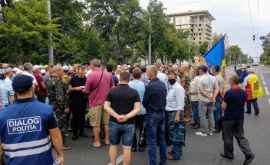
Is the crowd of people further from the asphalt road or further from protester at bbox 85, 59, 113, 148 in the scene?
the asphalt road

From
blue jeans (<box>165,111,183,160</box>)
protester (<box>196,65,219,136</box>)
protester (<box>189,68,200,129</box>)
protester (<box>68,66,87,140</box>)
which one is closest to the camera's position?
blue jeans (<box>165,111,183,160</box>)

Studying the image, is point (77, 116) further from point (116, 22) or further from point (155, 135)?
point (116, 22)

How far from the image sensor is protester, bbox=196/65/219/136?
32.8 ft

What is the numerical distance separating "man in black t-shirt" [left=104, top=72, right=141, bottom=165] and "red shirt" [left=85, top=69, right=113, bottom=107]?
2604mm

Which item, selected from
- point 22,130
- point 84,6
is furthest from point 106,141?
point 84,6

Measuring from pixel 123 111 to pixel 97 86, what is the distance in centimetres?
279

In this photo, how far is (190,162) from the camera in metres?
7.48

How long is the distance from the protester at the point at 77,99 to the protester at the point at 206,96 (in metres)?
3.00

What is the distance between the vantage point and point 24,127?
3.61 meters

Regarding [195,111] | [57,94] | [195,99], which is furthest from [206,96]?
[57,94]

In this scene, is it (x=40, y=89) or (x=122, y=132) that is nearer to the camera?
(x=122, y=132)

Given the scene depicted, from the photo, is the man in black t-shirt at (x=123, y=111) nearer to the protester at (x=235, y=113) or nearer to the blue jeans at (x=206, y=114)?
the protester at (x=235, y=113)

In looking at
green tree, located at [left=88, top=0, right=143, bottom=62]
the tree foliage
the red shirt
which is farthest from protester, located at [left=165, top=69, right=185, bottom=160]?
green tree, located at [left=88, top=0, right=143, bottom=62]

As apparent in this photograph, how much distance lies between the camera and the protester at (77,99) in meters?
9.48
